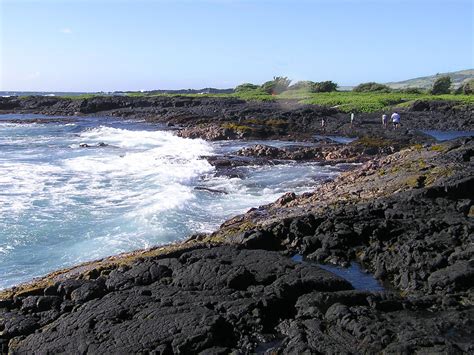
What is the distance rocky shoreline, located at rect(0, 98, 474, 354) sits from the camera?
7.77 m

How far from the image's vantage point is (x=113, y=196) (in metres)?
21.6

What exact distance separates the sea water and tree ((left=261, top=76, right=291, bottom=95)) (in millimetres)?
52783

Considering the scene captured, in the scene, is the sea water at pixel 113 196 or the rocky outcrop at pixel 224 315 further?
the sea water at pixel 113 196

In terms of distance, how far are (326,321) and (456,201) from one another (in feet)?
24.6

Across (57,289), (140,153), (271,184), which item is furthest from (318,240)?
(140,153)

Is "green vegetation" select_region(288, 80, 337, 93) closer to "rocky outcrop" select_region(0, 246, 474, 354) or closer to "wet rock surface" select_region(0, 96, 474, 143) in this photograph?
"wet rock surface" select_region(0, 96, 474, 143)

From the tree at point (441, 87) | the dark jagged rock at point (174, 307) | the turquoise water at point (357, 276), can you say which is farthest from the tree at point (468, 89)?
the dark jagged rock at point (174, 307)

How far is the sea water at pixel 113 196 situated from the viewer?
15.1 meters

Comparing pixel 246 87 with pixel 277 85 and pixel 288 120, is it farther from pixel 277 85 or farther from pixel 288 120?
pixel 288 120

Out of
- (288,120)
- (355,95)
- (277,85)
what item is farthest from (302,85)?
(288,120)

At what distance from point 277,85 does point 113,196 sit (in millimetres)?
72841

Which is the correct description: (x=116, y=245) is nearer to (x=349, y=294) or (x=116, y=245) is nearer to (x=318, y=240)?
(x=318, y=240)

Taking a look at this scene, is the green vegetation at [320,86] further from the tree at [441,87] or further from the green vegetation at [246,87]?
the green vegetation at [246,87]

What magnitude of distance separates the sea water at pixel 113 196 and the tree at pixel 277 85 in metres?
52.8
